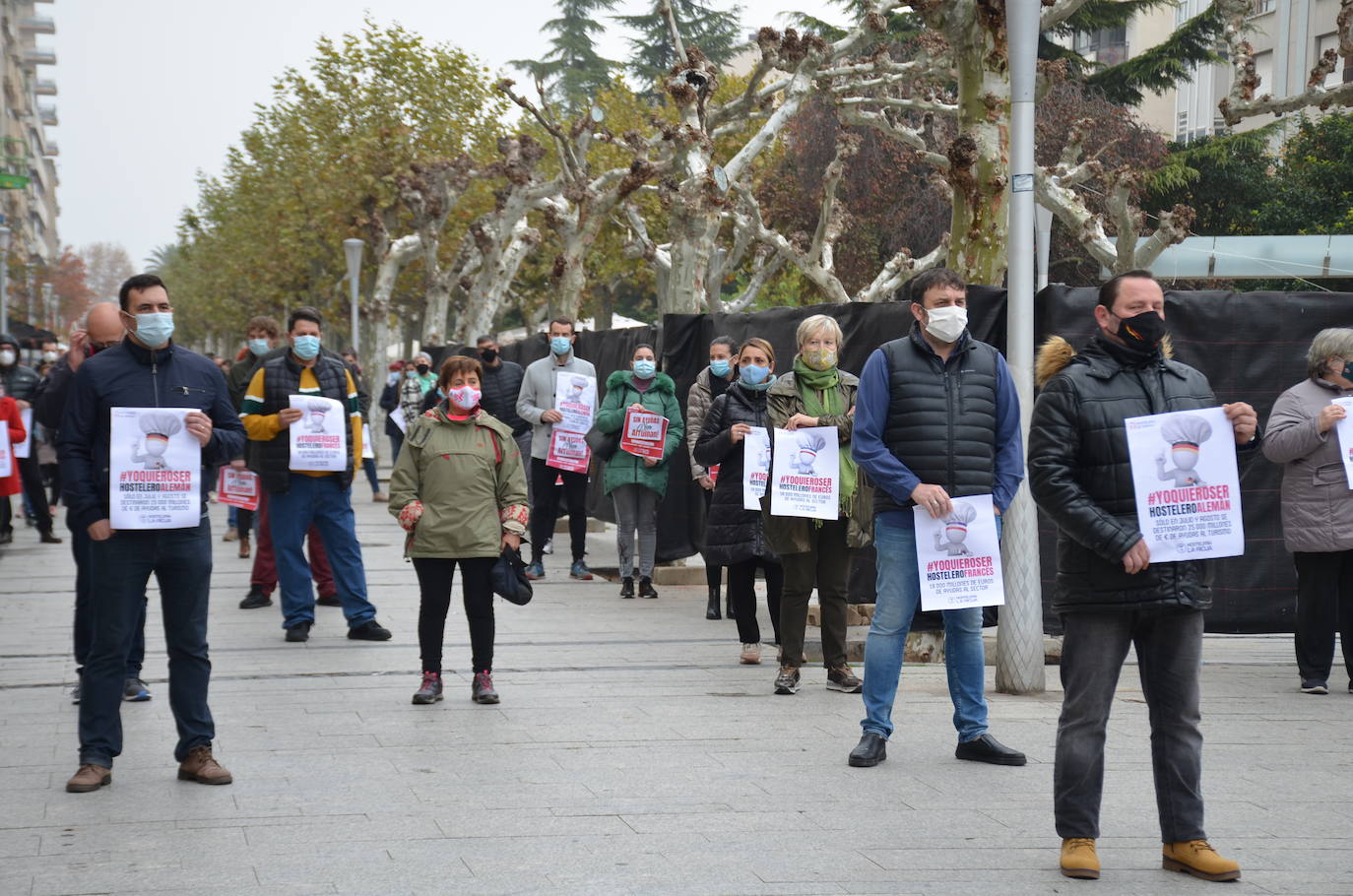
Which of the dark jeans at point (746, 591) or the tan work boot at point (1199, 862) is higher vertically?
the dark jeans at point (746, 591)

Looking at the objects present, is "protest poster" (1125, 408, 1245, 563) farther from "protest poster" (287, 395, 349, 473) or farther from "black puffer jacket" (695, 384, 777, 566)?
"protest poster" (287, 395, 349, 473)

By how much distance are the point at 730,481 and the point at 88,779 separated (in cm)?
410

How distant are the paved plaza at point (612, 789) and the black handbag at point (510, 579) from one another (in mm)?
553

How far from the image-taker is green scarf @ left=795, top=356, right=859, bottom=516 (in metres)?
8.03

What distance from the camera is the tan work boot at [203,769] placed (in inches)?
244

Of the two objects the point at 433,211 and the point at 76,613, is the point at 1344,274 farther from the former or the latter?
the point at 76,613

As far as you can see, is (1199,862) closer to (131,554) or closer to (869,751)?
(869,751)

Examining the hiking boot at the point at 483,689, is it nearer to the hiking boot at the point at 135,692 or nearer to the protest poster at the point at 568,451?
the hiking boot at the point at 135,692

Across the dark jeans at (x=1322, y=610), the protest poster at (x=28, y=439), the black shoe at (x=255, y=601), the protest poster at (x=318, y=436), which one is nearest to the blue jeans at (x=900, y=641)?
the dark jeans at (x=1322, y=610)

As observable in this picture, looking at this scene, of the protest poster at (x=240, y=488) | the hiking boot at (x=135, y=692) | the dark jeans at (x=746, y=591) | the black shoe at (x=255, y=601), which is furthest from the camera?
the black shoe at (x=255, y=601)

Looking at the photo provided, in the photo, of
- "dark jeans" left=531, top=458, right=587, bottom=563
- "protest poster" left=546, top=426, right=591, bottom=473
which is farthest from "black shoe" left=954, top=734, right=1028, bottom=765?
"dark jeans" left=531, top=458, right=587, bottom=563

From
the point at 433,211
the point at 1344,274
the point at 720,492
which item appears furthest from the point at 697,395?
the point at 433,211

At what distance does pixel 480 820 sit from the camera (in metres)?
5.67

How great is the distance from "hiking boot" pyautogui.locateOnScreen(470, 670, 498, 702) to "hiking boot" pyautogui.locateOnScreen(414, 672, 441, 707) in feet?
0.59
